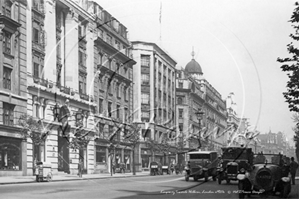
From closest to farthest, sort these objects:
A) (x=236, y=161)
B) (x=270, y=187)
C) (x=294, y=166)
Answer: (x=270, y=187) < (x=294, y=166) < (x=236, y=161)

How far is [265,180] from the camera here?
22422 millimetres

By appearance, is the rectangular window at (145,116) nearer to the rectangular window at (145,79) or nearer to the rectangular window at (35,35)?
the rectangular window at (145,79)

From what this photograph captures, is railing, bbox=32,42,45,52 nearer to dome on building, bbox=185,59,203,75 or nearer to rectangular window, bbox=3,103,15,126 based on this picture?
rectangular window, bbox=3,103,15,126

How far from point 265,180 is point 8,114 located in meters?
30.8

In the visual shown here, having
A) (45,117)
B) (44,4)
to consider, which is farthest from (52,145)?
(44,4)

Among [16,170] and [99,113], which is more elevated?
[99,113]

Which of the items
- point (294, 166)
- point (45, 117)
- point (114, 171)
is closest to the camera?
point (294, 166)

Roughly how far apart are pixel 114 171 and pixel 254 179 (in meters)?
41.1

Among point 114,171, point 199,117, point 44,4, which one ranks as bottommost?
point 114,171

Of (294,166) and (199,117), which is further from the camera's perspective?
(199,117)

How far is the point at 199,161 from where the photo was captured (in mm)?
44375

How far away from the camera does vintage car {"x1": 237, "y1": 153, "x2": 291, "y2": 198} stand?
72.6ft

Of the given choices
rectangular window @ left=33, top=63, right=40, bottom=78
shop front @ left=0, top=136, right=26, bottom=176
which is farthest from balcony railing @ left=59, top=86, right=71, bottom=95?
shop front @ left=0, top=136, right=26, bottom=176

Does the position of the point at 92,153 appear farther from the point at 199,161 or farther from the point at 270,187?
the point at 270,187
